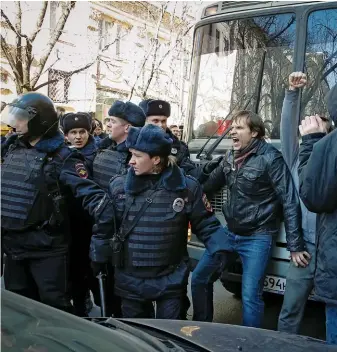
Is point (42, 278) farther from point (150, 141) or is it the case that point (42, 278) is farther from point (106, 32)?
point (106, 32)

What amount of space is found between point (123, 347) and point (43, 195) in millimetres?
1811

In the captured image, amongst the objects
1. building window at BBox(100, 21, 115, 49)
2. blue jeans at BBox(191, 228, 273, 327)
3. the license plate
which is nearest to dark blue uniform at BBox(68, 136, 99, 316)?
blue jeans at BBox(191, 228, 273, 327)

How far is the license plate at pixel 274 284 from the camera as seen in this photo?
3.98 metres

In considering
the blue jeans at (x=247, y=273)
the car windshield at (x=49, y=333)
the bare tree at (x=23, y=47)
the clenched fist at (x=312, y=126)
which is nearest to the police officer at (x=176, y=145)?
the blue jeans at (x=247, y=273)

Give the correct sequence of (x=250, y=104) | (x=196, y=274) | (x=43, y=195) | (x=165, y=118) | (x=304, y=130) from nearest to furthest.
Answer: (x=304, y=130)
(x=43, y=195)
(x=196, y=274)
(x=165, y=118)
(x=250, y=104)

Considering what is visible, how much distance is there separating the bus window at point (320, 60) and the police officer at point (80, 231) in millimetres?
1911

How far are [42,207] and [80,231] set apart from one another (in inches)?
29.4

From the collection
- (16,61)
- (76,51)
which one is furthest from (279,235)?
(76,51)

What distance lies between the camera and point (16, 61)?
44.5 ft

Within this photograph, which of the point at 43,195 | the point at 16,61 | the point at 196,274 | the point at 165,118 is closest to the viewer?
the point at 43,195

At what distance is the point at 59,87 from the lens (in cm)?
2033

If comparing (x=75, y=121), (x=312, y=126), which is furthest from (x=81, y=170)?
(x=312, y=126)

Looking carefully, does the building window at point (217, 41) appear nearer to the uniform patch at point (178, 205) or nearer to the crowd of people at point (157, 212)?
the crowd of people at point (157, 212)

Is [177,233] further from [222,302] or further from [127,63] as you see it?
[127,63]
